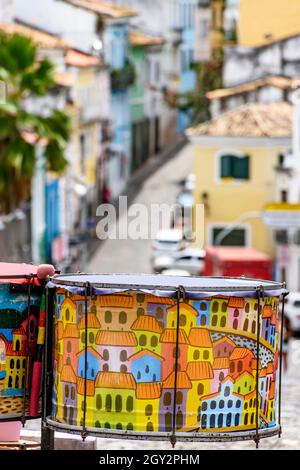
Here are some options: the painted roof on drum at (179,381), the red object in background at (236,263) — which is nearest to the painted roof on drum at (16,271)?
the painted roof on drum at (179,381)

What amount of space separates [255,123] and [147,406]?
55.9 metres

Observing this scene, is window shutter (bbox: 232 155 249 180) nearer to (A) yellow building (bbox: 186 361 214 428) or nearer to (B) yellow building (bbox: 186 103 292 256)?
(B) yellow building (bbox: 186 103 292 256)

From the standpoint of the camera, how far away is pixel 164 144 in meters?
105

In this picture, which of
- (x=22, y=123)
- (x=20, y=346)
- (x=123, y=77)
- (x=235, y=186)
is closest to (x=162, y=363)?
(x=20, y=346)

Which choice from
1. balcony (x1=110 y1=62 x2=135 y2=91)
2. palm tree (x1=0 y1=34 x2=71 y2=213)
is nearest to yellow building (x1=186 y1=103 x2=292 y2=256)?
palm tree (x1=0 y1=34 x2=71 y2=213)

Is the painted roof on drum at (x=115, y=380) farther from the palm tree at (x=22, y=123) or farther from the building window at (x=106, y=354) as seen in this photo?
the palm tree at (x=22, y=123)

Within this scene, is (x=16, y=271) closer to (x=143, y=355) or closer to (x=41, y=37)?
(x=143, y=355)

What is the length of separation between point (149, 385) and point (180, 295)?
1.58 feet

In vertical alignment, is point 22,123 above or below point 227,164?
above

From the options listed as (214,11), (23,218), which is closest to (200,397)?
(23,218)

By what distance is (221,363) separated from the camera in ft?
29.5

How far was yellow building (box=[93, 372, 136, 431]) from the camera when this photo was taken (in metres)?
8.98

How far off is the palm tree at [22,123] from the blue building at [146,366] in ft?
122

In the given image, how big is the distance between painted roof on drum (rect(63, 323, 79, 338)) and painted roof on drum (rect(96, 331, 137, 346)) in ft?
0.45
